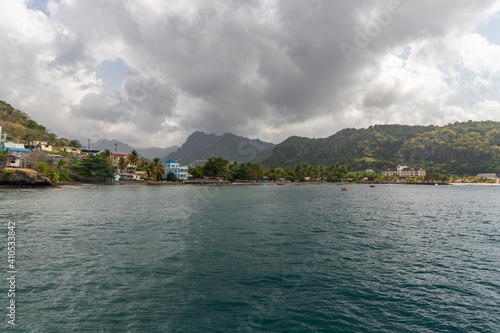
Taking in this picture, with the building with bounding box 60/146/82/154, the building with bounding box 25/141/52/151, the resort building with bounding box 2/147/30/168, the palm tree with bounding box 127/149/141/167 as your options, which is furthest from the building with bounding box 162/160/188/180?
the resort building with bounding box 2/147/30/168

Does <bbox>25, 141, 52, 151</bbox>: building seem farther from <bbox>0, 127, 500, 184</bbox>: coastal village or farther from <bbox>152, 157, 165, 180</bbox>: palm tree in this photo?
<bbox>152, 157, 165, 180</bbox>: palm tree

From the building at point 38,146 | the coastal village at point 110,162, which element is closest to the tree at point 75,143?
the coastal village at point 110,162

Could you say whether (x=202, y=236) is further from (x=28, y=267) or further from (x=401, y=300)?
(x=401, y=300)

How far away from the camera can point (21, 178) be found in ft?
271

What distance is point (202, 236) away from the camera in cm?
2430

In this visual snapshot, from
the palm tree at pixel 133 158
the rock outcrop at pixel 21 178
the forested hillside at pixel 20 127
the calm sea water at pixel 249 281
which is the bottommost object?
the calm sea water at pixel 249 281

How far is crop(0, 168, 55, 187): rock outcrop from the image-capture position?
266 feet

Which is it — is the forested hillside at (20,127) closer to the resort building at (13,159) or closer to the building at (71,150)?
the building at (71,150)

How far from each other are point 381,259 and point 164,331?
16099 mm

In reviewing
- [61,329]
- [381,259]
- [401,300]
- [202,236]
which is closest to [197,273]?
[61,329]

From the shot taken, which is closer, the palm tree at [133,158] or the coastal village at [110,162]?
the coastal village at [110,162]

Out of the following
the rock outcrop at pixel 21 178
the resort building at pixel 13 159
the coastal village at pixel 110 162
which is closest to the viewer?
the rock outcrop at pixel 21 178

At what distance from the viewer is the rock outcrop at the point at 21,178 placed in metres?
81.1

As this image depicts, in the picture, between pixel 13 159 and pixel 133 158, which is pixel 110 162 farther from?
pixel 13 159
